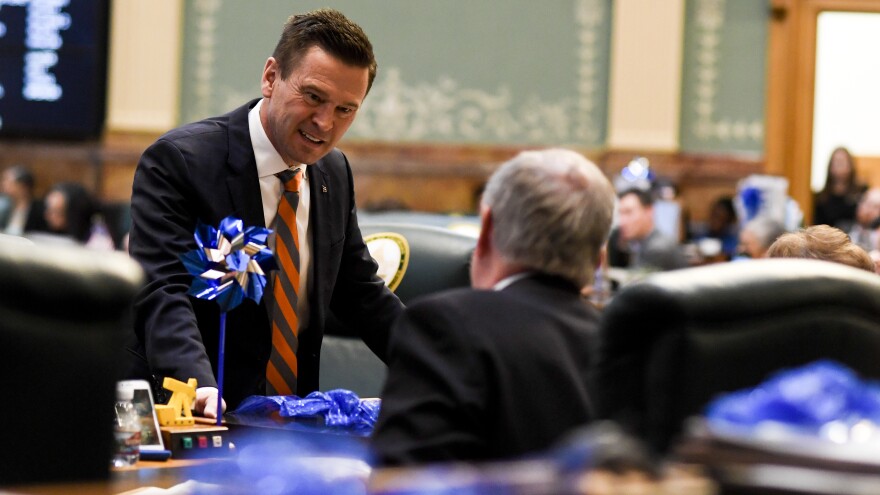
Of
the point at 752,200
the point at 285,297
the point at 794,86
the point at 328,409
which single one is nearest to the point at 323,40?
the point at 285,297

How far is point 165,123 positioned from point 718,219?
3.50 meters

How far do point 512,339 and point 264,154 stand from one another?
1.40 metres

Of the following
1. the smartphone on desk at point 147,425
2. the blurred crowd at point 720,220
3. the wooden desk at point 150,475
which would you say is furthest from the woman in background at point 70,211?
the wooden desk at point 150,475

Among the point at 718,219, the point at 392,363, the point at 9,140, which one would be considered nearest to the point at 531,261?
the point at 392,363

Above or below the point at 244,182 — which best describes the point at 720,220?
below

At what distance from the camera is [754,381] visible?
1443 millimetres

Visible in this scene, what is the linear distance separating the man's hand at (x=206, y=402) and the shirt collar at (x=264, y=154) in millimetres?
653

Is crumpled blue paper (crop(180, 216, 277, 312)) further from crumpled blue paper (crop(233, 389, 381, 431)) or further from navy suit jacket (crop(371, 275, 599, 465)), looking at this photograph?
navy suit jacket (crop(371, 275, 599, 465))

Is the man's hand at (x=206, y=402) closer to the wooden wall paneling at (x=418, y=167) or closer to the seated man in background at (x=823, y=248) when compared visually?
the seated man in background at (x=823, y=248)

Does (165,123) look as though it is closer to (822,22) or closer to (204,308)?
(822,22)

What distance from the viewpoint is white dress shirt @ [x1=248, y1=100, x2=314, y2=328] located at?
285 centimetres

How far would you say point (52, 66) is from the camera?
790cm

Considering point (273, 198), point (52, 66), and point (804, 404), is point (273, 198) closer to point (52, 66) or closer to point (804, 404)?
point (804, 404)

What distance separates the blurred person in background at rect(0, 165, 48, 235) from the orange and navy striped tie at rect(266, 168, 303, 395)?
203 inches
